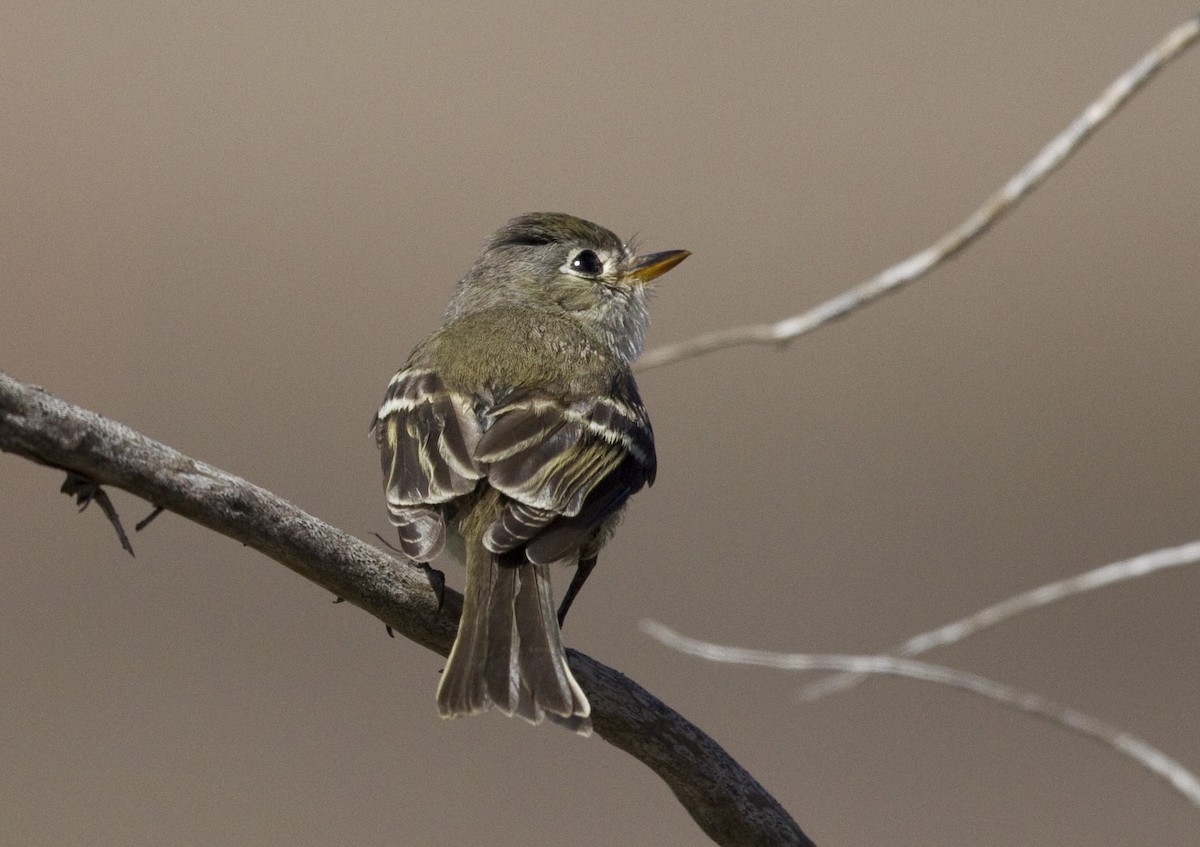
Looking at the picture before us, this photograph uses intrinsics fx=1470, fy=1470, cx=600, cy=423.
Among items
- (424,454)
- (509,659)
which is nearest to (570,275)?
(424,454)

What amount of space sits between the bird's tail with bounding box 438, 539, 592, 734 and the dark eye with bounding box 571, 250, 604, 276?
199 centimetres

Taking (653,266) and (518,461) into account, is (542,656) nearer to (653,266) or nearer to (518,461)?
(518,461)

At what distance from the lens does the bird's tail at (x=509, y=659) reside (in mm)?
3039

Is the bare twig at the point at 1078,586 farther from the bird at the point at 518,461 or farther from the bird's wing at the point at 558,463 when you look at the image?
the bird's wing at the point at 558,463

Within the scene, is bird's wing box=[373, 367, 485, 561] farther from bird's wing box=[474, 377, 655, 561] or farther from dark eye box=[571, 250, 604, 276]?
dark eye box=[571, 250, 604, 276]

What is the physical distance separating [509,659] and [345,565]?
0.69m

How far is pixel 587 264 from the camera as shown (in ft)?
17.5

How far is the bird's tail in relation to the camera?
3.04m

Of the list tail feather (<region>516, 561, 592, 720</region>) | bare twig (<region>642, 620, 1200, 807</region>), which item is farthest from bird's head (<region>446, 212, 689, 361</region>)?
bare twig (<region>642, 620, 1200, 807</region>)

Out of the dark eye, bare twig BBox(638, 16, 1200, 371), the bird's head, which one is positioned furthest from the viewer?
the dark eye

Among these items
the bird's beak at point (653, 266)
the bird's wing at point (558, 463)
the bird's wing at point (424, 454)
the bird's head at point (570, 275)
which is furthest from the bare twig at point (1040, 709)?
the bird's beak at point (653, 266)

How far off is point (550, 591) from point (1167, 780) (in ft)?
5.26

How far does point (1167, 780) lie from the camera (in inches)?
93.1

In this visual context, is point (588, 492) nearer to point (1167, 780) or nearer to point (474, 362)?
point (474, 362)
